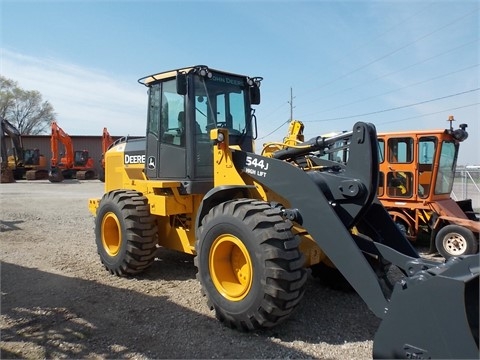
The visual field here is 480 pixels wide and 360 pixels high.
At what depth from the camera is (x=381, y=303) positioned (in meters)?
3.22

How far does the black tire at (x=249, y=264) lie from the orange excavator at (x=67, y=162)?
25.1 metres

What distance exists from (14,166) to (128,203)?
2714cm

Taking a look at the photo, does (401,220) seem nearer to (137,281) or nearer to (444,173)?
(444,173)

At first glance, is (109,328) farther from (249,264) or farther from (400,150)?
(400,150)

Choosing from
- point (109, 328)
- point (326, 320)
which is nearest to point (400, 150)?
point (326, 320)

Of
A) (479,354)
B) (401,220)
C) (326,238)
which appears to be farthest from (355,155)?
(401,220)

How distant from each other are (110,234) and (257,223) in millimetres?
3168

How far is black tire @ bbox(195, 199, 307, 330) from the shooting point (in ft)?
11.4

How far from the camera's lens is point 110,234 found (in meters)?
5.98

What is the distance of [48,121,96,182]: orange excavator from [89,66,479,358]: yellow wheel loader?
71.5ft

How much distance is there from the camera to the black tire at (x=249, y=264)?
11.4ft

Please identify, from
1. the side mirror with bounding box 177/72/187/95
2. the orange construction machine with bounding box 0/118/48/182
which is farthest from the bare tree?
the side mirror with bounding box 177/72/187/95

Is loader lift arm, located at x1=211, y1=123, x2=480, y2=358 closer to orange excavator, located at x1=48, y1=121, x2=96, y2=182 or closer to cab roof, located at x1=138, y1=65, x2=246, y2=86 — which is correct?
cab roof, located at x1=138, y1=65, x2=246, y2=86

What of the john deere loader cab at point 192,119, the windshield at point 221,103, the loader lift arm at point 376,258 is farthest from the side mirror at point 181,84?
the loader lift arm at point 376,258
